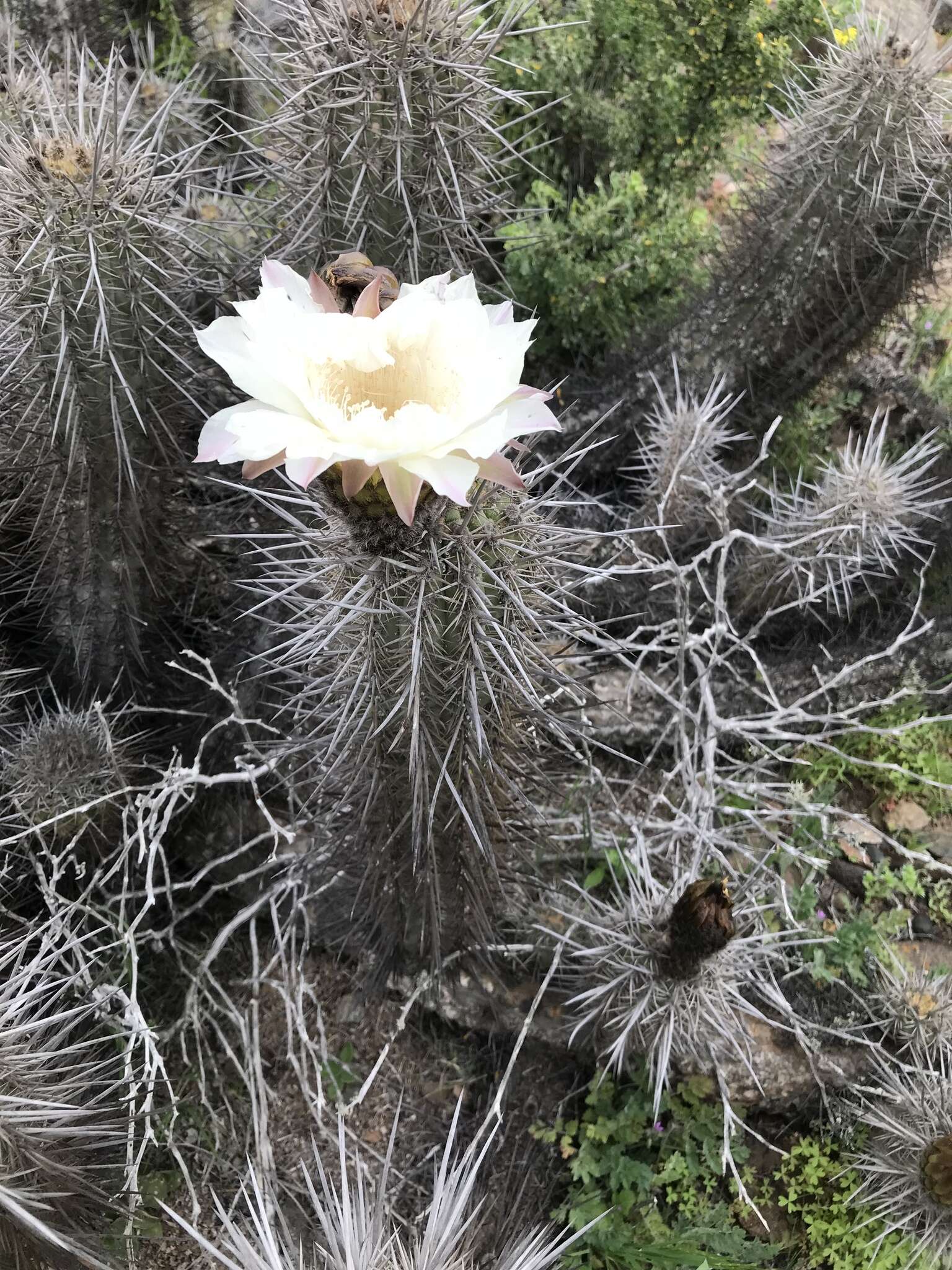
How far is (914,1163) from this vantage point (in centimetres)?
151

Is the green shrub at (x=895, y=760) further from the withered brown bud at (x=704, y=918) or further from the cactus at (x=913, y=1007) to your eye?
the withered brown bud at (x=704, y=918)

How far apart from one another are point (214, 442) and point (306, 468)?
0.15 metres

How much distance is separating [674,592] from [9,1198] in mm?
1700

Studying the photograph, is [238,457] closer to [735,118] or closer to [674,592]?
[674,592]

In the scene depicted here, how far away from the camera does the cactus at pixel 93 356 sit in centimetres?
132

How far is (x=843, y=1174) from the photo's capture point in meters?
1.69

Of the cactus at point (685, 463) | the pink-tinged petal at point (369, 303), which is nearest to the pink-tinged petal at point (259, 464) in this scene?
the pink-tinged petal at point (369, 303)

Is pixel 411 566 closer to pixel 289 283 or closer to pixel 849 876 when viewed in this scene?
pixel 289 283

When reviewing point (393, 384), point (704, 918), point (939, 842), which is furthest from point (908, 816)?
point (393, 384)

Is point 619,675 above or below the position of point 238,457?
below

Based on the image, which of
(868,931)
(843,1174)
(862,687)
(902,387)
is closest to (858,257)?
(902,387)

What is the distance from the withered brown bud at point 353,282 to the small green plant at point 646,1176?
55.7 inches

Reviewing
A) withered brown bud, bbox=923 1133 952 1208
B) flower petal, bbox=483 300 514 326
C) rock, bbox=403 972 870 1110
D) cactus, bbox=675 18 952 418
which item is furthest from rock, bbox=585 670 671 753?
flower petal, bbox=483 300 514 326

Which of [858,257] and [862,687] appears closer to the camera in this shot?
[858,257]
